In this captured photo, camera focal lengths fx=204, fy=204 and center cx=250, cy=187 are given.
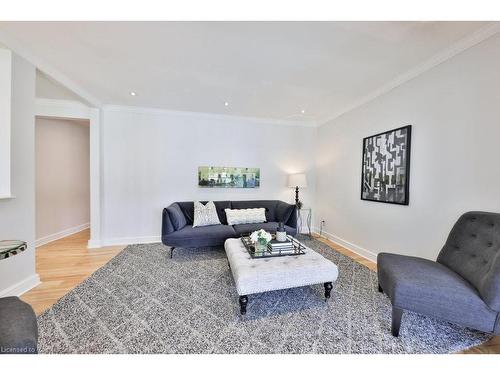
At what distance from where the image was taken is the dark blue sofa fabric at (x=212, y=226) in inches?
119

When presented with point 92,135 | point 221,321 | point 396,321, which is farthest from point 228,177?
point 396,321

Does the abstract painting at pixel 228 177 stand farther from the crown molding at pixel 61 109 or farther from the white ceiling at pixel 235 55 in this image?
the crown molding at pixel 61 109

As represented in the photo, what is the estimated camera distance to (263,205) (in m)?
4.09

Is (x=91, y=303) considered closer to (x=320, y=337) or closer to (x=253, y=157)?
(x=320, y=337)

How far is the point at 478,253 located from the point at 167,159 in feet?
14.0

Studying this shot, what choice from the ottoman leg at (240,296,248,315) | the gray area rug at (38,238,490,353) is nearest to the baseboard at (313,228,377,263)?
the gray area rug at (38,238,490,353)

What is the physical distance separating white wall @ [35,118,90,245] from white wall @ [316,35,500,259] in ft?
18.1

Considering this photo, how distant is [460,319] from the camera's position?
140 centimetres

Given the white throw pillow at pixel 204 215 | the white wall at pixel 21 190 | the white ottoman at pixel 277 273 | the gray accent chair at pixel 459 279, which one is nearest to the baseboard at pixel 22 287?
the white wall at pixel 21 190

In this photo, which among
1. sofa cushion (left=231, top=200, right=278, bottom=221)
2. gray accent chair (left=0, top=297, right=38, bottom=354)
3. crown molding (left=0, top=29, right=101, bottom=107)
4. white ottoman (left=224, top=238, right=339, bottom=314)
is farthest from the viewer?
sofa cushion (left=231, top=200, right=278, bottom=221)

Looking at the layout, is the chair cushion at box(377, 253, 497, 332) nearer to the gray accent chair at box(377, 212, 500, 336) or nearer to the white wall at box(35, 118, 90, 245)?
the gray accent chair at box(377, 212, 500, 336)

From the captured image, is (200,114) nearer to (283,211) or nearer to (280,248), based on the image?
(283,211)

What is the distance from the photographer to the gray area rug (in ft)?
4.76

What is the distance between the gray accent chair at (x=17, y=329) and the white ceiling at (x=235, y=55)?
6.97 ft
